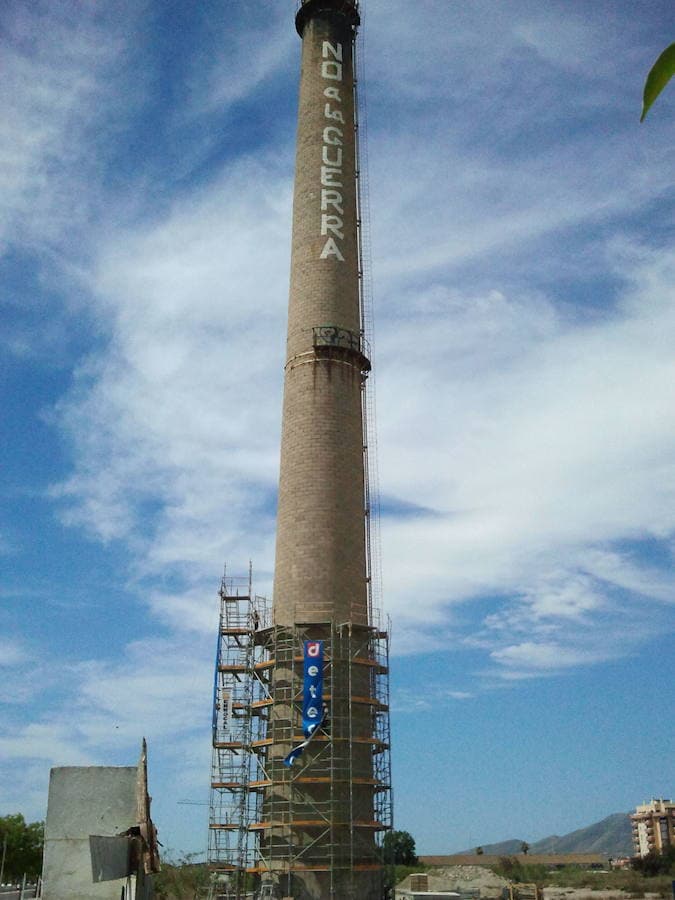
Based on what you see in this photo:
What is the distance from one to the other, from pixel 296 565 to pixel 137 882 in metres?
21.8

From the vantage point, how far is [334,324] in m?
47.1

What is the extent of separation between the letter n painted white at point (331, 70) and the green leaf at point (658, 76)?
50.8 m

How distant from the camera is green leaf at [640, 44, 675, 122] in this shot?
416 cm

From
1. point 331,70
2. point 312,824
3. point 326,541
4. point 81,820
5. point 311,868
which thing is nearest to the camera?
point 81,820

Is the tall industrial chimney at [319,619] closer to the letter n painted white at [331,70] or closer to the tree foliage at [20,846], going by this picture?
the letter n painted white at [331,70]

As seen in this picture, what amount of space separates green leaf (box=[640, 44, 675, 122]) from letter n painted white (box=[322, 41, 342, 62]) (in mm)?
51842

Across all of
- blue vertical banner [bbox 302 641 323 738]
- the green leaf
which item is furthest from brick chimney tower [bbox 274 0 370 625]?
the green leaf

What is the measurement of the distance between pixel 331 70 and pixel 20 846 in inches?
2073

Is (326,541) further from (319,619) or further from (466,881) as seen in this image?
(466,881)

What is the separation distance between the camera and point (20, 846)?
64250 millimetres

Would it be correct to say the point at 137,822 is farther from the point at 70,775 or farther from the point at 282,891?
the point at 282,891

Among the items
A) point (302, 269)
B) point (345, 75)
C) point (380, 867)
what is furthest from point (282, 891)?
point (345, 75)

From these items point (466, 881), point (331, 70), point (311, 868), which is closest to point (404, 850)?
point (466, 881)

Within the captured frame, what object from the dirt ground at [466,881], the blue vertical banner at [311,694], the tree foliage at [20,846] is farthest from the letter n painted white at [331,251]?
the dirt ground at [466,881]
